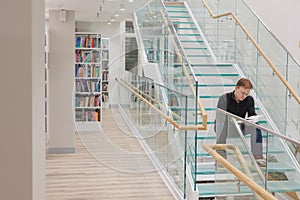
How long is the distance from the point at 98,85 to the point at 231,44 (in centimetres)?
314

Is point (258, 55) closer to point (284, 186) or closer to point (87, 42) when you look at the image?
point (284, 186)

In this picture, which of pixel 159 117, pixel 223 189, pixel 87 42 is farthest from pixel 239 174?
pixel 87 42

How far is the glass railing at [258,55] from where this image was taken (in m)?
5.95

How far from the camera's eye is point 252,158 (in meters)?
3.69

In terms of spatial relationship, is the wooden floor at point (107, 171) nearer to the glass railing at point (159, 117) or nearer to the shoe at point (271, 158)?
the glass railing at point (159, 117)

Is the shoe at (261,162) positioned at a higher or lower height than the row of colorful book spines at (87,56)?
lower

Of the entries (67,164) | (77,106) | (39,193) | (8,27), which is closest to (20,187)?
(39,193)

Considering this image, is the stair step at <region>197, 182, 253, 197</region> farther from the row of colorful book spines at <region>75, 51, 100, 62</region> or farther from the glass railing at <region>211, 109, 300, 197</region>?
the row of colorful book spines at <region>75, 51, 100, 62</region>

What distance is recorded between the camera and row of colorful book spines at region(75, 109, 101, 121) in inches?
342

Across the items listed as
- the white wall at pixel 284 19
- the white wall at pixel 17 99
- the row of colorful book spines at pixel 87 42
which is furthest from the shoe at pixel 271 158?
the row of colorful book spines at pixel 87 42

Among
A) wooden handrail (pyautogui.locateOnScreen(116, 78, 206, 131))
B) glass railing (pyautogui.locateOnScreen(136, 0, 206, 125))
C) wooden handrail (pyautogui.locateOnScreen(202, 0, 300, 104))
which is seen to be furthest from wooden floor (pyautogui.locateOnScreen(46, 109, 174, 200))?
wooden handrail (pyautogui.locateOnScreen(202, 0, 300, 104))

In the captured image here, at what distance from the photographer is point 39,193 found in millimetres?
1808

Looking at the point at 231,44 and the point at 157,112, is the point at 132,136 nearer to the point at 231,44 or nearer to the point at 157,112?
the point at 157,112

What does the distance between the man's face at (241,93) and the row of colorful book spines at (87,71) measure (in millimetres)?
4987
